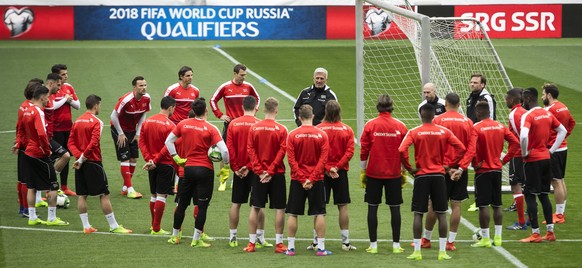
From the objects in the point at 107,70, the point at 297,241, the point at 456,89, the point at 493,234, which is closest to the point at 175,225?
the point at 297,241

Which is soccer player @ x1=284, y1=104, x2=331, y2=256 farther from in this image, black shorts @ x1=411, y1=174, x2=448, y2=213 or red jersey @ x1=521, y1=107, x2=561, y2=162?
red jersey @ x1=521, y1=107, x2=561, y2=162

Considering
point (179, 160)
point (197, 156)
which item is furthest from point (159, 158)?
point (197, 156)

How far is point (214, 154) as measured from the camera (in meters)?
13.7

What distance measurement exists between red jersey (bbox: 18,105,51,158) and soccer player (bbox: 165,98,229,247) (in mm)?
2253

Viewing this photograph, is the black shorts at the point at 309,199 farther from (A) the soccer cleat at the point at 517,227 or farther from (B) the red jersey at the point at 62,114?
(B) the red jersey at the point at 62,114

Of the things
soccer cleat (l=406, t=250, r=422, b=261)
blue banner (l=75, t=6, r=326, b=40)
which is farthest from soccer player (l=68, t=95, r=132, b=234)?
blue banner (l=75, t=6, r=326, b=40)

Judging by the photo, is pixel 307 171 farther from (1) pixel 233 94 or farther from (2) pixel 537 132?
(1) pixel 233 94

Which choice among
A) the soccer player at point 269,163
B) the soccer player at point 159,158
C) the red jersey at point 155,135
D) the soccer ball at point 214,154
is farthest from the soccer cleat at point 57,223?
the soccer player at point 269,163

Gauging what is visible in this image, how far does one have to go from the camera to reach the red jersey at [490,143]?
544 inches

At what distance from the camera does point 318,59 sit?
34.8m

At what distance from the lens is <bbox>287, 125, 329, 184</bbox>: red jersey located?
1334 cm

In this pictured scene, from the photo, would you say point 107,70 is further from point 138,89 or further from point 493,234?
point 493,234

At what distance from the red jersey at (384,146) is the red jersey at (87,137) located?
12.9 ft

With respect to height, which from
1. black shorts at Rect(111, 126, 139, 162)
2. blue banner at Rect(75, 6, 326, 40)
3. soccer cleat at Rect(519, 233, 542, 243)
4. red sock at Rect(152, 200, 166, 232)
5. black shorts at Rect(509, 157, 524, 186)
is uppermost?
blue banner at Rect(75, 6, 326, 40)
